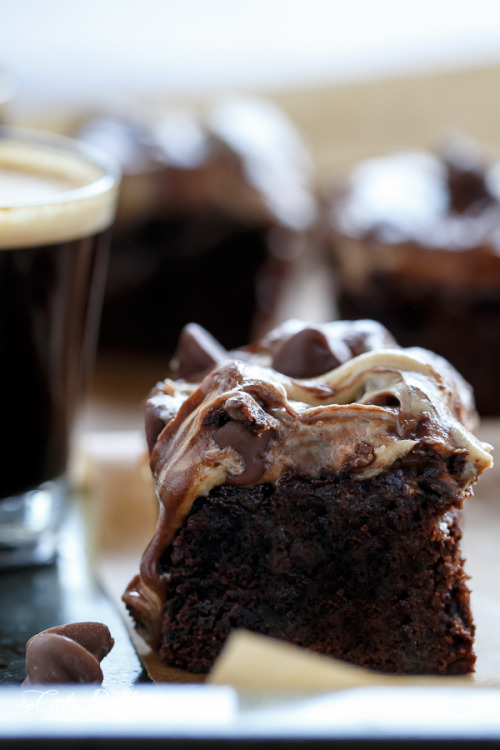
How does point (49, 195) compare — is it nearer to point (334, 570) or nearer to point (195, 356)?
point (195, 356)

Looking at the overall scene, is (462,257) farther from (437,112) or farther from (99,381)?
(437,112)

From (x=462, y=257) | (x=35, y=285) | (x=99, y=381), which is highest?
(x=35, y=285)

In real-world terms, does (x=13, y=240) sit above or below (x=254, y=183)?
above

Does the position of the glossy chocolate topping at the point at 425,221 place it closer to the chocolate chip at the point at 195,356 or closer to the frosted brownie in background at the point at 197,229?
the frosted brownie in background at the point at 197,229

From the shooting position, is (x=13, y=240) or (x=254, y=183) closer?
(x=13, y=240)

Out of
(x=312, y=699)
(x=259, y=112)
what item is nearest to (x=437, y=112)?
(x=259, y=112)

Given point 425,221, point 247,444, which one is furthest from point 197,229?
point 247,444

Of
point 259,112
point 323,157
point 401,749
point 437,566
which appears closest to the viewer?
point 401,749
